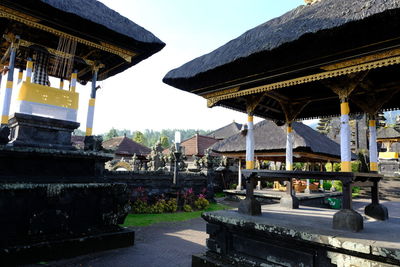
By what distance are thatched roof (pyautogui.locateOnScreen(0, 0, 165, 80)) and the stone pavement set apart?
19.5 feet

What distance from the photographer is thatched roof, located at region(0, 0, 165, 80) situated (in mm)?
6543

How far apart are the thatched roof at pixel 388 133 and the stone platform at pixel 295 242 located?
113 feet

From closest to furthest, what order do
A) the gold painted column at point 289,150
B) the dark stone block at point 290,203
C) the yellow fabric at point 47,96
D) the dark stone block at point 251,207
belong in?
the dark stone block at point 251,207 < the dark stone block at point 290,203 < the yellow fabric at point 47,96 < the gold painted column at point 289,150

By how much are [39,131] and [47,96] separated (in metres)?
1.03

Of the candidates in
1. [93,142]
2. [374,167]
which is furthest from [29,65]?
[374,167]

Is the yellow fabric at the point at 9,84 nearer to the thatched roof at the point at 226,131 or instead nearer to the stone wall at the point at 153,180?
the stone wall at the point at 153,180

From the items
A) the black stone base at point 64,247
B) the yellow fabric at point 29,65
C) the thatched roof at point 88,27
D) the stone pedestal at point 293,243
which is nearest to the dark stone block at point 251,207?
the stone pedestal at point 293,243

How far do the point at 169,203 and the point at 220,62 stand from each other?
9.20 metres

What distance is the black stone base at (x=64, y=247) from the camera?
528 centimetres

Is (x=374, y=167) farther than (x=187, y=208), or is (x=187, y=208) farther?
Result: (x=187, y=208)

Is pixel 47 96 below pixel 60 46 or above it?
below

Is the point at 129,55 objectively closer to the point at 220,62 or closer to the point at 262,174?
the point at 220,62

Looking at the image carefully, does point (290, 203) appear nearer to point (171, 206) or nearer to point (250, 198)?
point (250, 198)

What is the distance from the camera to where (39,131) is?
6980mm
